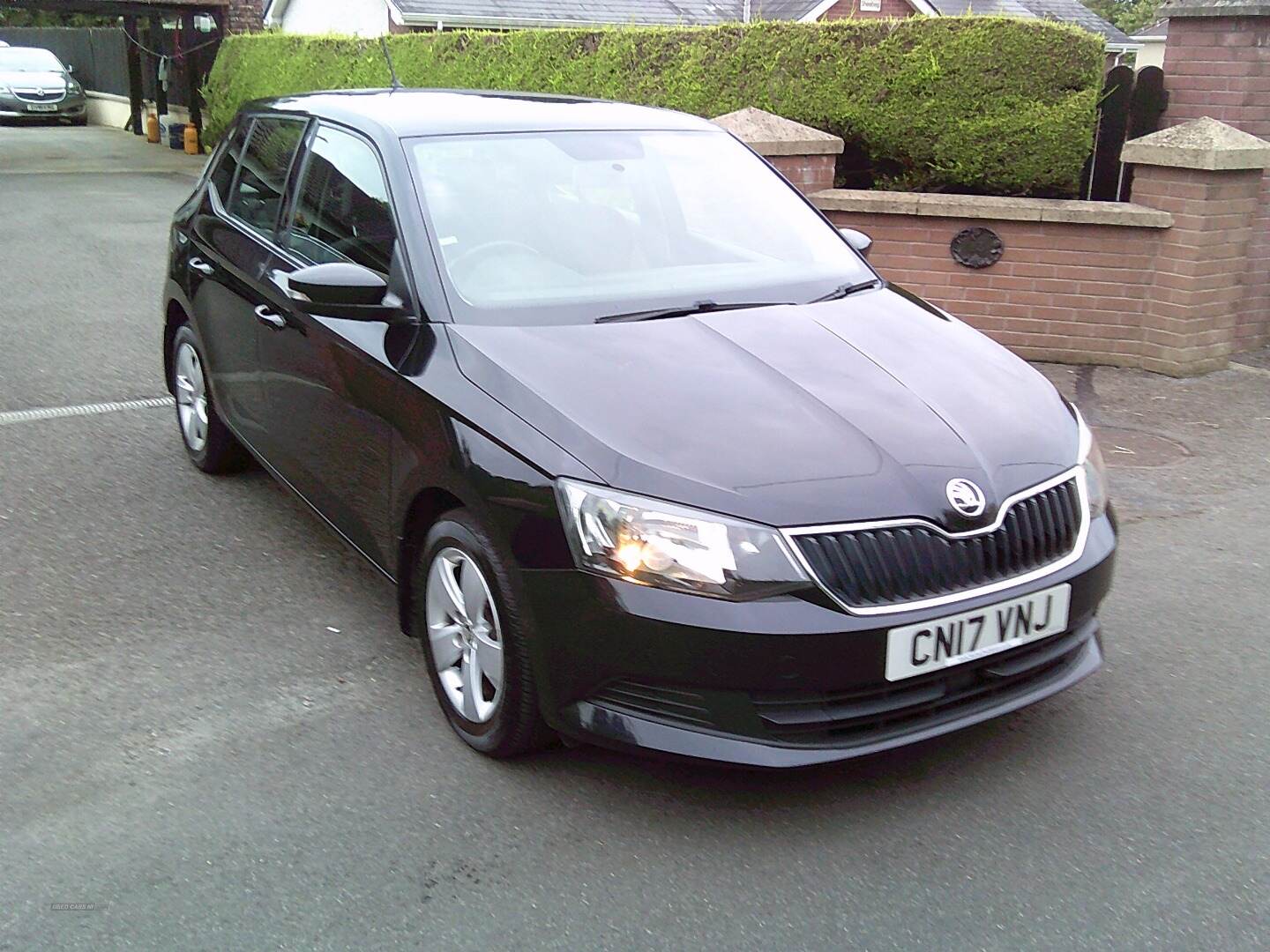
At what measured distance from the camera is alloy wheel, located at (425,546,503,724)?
134 inches

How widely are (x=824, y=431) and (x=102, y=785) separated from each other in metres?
2.03

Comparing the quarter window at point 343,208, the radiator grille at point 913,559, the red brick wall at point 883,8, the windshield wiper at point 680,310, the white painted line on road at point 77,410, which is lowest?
the white painted line on road at point 77,410

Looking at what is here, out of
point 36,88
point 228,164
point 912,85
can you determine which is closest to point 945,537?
point 228,164

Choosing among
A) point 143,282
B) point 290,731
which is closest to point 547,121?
point 290,731

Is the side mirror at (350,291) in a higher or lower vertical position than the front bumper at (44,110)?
higher

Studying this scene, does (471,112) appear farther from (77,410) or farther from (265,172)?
(77,410)

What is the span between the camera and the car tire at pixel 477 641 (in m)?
3.27

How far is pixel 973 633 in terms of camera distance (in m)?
3.12

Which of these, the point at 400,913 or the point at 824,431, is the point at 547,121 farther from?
the point at 400,913

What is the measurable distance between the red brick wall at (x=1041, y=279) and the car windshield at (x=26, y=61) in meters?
30.6

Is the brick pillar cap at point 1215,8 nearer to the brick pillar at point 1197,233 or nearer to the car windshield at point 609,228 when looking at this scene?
the brick pillar at point 1197,233

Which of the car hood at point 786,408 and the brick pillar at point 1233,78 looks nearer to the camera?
the car hood at point 786,408

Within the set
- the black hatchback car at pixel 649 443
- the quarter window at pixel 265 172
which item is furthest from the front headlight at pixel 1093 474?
the quarter window at pixel 265 172

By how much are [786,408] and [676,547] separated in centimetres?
59
